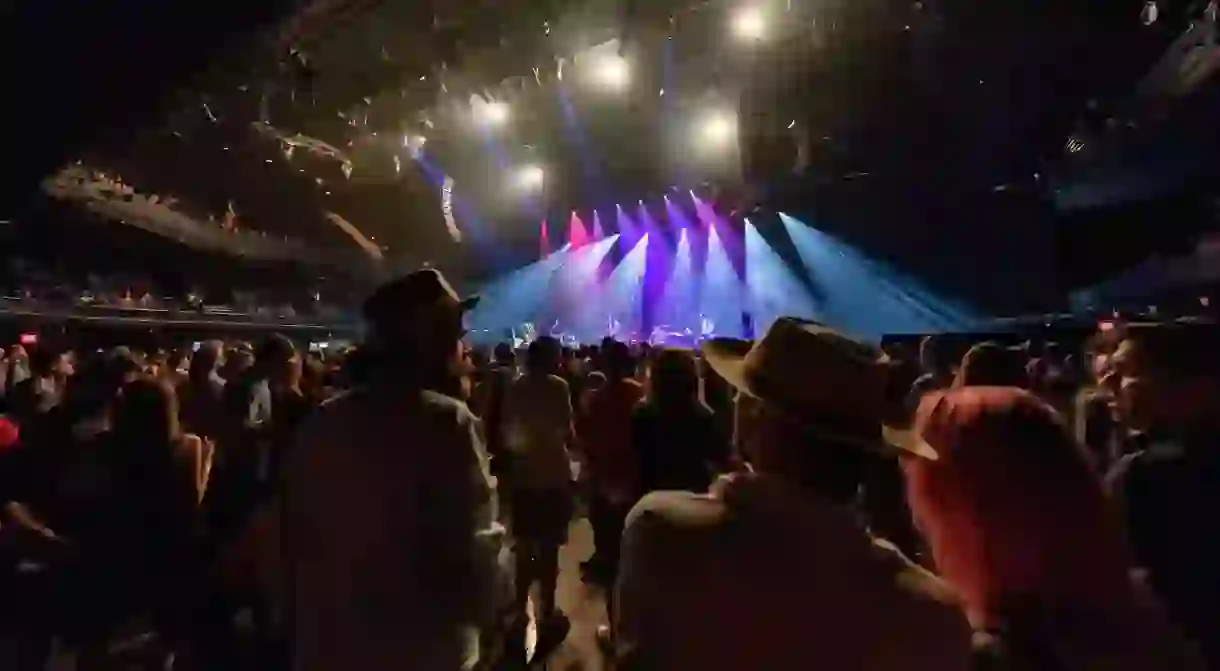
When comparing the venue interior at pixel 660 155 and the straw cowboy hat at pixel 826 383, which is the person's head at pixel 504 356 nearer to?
the venue interior at pixel 660 155

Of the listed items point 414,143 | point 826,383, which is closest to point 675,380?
point 826,383

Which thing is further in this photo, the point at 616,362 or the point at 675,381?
the point at 616,362

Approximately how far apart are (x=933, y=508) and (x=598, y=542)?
3.24 m

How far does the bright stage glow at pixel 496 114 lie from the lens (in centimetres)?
2714

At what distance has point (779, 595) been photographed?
53.3 inches

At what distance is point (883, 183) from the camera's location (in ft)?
62.1

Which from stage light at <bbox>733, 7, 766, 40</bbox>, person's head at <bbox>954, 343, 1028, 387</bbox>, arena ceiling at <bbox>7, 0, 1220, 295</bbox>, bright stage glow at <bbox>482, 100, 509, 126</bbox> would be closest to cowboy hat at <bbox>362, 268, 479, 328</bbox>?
person's head at <bbox>954, 343, 1028, 387</bbox>

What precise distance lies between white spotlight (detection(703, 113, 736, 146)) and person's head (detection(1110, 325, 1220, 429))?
24098 mm

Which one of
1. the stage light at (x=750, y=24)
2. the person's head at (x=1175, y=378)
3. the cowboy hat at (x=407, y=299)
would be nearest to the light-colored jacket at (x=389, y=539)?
the cowboy hat at (x=407, y=299)

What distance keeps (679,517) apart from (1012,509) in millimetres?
581

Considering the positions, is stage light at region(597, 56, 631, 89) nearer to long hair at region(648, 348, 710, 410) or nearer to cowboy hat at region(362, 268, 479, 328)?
long hair at region(648, 348, 710, 410)

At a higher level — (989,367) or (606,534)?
(989,367)

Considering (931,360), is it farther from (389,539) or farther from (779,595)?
(779,595)

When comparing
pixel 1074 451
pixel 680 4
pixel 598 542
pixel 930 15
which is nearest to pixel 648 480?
pixel 598 542
